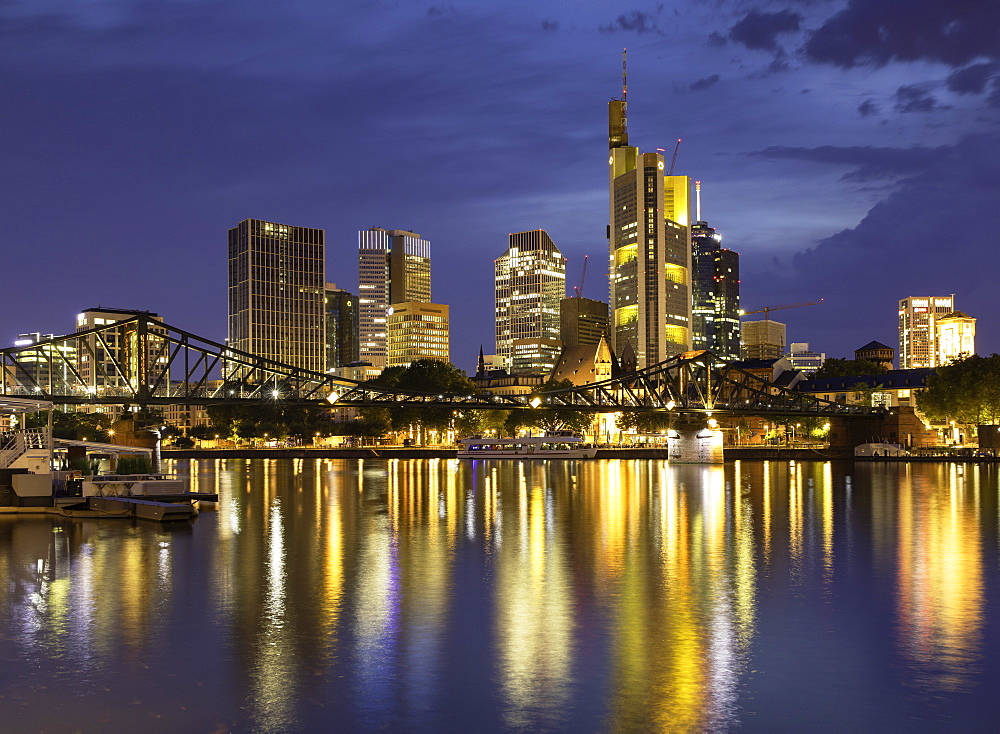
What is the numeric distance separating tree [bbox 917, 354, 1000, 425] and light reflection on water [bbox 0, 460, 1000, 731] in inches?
3192

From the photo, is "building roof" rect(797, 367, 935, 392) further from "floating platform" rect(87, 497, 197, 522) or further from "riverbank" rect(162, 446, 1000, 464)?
"floating platform" rect(87, 497, 197, 522)

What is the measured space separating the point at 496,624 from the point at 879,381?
162143mm

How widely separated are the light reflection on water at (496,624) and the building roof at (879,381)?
12684 centimetres

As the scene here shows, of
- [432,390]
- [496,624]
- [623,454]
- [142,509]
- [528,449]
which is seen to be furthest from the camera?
[432,390]

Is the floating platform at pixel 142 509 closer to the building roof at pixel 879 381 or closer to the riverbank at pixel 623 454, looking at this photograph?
the riverbank at pixel 623 454

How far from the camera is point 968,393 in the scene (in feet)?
399

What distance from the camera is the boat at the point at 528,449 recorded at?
495 feet

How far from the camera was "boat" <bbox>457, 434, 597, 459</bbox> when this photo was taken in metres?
151

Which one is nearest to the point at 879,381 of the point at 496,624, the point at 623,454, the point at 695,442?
the point at 623,454

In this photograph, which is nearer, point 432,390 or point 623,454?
point 623,454

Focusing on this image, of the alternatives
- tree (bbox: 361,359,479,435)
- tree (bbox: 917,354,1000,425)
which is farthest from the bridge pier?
tree (bbox: 361,359,479,435)

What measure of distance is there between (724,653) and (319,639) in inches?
325

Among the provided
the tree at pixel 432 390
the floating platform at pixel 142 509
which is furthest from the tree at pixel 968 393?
the floating platform at pixel 142 509

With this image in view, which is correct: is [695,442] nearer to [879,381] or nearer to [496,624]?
[879,381]
